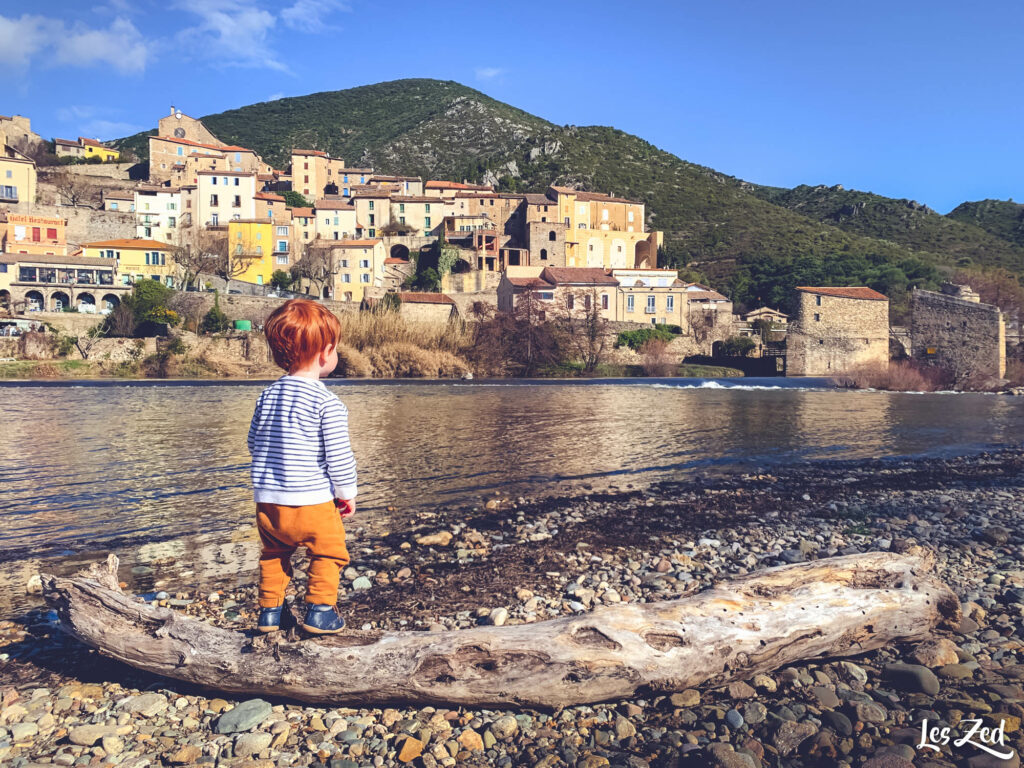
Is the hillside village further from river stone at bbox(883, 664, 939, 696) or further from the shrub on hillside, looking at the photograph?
river stone at bbox(883, 664, 939, 696)

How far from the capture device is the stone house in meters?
48.7

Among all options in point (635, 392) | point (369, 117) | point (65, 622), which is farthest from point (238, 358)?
point (369, 117)

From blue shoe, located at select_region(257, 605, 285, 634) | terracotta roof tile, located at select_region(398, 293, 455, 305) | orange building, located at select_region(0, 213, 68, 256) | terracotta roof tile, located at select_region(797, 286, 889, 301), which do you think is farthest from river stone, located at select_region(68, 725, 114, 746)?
orange building, located at select_region(0, 213, 68, 256)

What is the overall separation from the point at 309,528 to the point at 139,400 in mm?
26878

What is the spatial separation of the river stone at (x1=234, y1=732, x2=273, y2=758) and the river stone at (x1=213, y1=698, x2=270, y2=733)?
0.09 metres

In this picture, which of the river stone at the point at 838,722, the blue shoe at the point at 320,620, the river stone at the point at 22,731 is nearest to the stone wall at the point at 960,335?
the river stone at the point at 838,722

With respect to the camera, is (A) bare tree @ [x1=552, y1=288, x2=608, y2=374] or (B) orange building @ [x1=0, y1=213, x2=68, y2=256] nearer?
(A) bare tree @ [x1=552, y1=288, x2=608, y2=374]

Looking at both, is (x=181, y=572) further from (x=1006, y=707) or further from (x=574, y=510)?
(x=1006, y=707)

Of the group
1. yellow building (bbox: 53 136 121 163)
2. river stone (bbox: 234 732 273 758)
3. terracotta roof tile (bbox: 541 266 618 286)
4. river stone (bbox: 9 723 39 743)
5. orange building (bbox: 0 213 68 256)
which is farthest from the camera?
yellow building (bbox: 53 136 121 163)

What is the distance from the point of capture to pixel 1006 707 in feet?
10.9

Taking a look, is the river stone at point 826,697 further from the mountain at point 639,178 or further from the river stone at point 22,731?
the mountain at point 639,178

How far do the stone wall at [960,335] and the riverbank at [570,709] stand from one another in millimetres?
33567

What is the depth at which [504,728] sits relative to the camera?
10.6 ft

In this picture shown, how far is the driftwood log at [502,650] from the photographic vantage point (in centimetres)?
332
